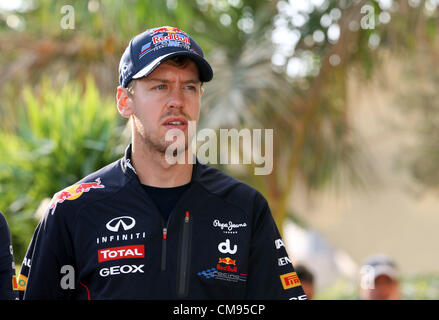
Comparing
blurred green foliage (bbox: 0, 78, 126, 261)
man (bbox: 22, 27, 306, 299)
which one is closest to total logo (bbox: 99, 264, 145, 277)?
man (bbox: 22, 27, 306, 299)

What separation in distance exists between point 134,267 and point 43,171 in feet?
13.1

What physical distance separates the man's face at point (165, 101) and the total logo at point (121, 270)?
0.45m

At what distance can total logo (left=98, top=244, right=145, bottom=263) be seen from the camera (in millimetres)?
2141

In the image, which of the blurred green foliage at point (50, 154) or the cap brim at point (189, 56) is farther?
the blurred green foliage at point (50, 154)

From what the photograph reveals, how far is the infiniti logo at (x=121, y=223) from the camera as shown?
2.21m

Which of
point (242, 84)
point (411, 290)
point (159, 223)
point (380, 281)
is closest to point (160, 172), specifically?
point (159, 223)

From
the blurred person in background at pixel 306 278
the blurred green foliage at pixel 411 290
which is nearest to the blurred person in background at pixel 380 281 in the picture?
the blurred person in background at pixel 306 278

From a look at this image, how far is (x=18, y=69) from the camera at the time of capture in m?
8.98

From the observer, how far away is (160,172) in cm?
236

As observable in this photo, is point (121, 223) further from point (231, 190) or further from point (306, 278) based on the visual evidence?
point (306, 278)

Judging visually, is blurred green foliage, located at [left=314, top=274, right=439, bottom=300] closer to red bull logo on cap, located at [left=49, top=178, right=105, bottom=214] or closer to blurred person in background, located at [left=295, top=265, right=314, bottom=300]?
blurred person in background, located at [left=295, top=265, right=314, bottom=300]

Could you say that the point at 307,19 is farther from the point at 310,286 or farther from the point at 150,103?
the point at 150,103

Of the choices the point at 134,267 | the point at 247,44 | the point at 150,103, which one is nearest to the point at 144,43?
the point at 150,103

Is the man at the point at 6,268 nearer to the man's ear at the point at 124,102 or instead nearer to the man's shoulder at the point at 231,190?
the man's ear at the point at 124,102
